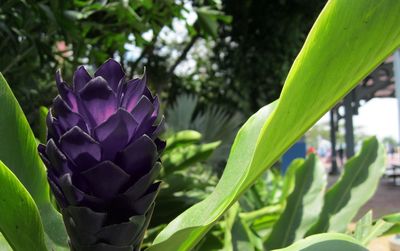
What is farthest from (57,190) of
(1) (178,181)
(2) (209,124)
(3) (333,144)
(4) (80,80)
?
(3) (333,144)

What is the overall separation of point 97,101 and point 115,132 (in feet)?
0.16

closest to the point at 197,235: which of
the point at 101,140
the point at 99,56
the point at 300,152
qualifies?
Answer: the point at 101,140

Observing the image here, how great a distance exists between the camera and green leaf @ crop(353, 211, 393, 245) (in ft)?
3.27

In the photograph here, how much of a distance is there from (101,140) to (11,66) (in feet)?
7.15

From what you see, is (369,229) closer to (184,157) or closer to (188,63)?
(184,157)

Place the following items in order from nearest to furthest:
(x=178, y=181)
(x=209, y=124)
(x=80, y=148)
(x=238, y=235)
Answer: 1. (x=80, y=148)
2. (x=238, y=235)
3. (x=178, y=181)
4. (x=209, y=124)

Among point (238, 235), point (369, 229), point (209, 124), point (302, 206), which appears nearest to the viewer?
point (369, 229)

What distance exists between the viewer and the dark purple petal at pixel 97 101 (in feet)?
1.96

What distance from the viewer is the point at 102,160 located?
0.60 metres

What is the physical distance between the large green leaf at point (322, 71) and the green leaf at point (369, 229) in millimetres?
477

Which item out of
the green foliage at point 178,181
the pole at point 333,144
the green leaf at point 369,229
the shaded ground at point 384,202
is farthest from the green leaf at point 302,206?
the pole at point 333,144

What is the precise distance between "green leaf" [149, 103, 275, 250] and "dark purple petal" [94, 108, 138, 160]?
0.15 m

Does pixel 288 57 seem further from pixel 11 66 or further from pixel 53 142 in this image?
pixel 53 142

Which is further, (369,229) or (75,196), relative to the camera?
(369,229)
